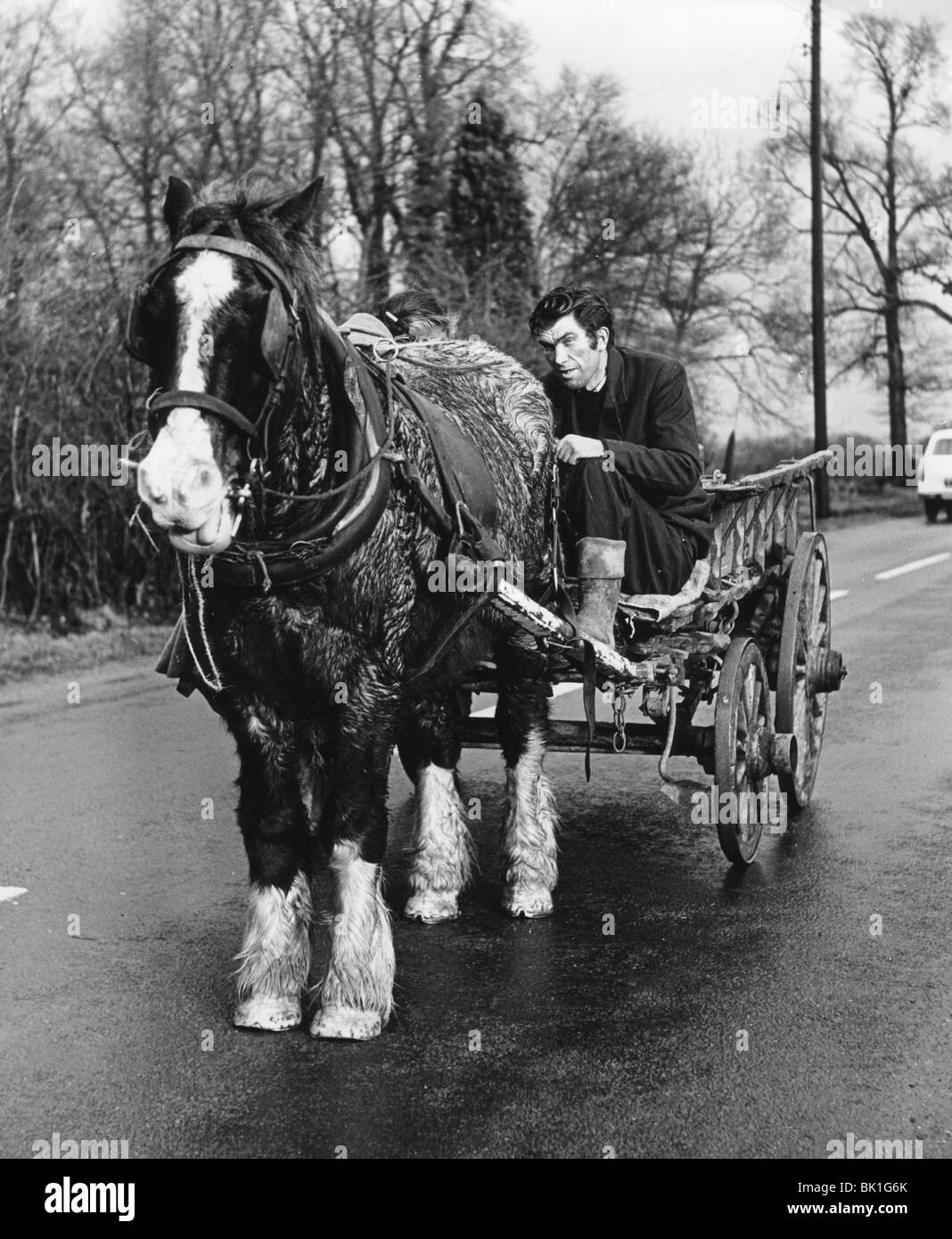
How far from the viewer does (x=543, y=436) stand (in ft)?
18.2

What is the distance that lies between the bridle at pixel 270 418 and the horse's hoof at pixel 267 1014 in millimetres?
1284

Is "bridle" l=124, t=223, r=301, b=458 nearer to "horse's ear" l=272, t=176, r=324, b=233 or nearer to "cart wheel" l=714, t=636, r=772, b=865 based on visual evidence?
"horse's ear" l=272, t=176, r=324, b=233

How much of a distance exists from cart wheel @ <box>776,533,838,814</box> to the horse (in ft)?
5.09

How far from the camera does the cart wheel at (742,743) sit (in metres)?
5.55

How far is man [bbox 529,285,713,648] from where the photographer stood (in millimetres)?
5398

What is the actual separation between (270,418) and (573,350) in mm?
2191

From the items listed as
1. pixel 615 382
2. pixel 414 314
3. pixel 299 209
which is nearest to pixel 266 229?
pixel 299 209

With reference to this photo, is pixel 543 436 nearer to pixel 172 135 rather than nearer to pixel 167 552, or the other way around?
pixel 167 552

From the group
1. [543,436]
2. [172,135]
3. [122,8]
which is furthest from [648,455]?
[122,8]

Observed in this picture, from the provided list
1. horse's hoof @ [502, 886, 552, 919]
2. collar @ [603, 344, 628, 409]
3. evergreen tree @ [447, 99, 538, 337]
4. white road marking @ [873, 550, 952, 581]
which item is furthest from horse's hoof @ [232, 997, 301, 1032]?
evergreen tree @ [447, 99, 538, 337]

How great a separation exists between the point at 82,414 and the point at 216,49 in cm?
963

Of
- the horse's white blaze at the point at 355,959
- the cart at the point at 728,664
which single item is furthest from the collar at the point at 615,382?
the horse's white blaze at the point at 355,959

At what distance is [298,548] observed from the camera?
3934mm

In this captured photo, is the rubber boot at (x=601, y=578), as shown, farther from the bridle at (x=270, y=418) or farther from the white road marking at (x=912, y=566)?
the white road marking at (x=912, y=566)
